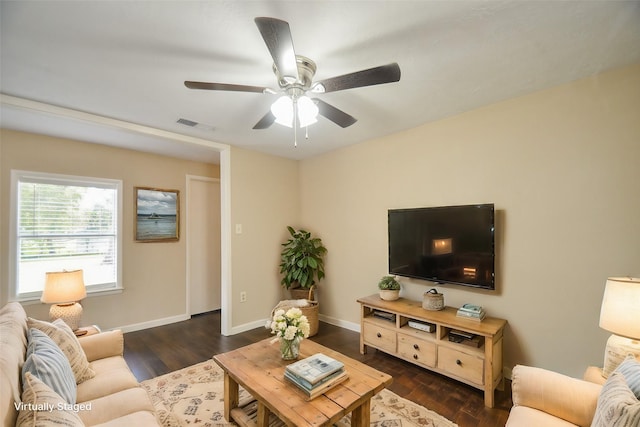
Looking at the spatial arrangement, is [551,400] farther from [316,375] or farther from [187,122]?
[187,122]

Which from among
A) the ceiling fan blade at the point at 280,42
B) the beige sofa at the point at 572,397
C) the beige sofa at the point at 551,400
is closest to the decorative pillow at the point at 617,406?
the beige sofa at the point at 572,397

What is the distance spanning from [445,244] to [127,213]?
156 inches

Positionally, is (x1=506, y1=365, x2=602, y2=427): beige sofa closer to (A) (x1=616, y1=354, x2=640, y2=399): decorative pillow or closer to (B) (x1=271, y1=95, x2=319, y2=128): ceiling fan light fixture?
(A) (x1=616, y1=354, x2=640, y2=399): decorative pillow

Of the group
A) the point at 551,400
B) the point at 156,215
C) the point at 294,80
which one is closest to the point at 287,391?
the point at 551,400

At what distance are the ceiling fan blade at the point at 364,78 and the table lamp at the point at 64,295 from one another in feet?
8.96

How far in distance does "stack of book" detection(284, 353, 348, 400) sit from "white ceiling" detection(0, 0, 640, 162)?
194 centimetres

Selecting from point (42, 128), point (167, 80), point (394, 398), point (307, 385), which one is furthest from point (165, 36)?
point (394, 398)

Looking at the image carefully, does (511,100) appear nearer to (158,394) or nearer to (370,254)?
(370,254)

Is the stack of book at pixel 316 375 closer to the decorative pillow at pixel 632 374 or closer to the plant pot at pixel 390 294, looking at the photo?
the decorative pillow at pixel 632 374

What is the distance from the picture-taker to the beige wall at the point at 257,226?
366 centimetres

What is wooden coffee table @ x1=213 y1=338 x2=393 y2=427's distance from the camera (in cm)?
135

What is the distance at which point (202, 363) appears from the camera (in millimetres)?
2748

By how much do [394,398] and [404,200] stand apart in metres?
1.93

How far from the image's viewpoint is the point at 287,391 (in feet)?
4.99
